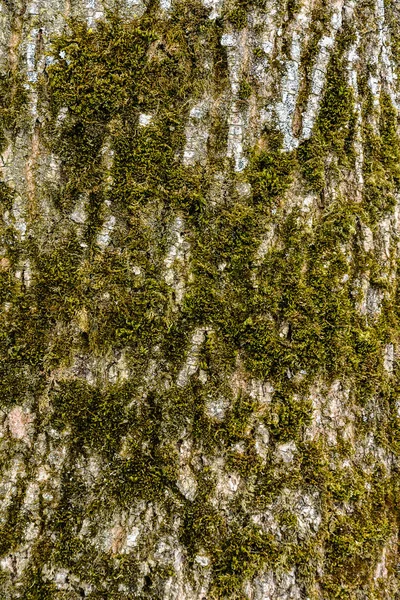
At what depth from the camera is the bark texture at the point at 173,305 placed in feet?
4.67

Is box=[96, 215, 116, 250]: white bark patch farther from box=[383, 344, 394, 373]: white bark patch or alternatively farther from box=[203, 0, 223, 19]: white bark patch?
box=[383, 344, 394, 373]: white bark patch

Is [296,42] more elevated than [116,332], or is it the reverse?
[296,42]

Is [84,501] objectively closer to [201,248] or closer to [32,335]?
[32,335]

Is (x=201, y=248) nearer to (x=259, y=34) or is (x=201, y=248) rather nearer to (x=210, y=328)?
(x=210, y=328)

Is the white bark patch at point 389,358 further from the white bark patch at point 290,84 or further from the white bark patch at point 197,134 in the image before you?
the white bark patch at point 197,134

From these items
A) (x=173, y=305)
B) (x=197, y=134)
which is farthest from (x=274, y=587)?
(x=197, y=134)

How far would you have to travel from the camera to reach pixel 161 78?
57.3 inches

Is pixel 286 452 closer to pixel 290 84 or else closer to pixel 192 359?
pixel 192 359

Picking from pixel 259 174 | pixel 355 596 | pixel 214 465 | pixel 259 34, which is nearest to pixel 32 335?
pixel 214 465

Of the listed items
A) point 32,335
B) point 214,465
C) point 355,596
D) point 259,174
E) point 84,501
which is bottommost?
point 355,596

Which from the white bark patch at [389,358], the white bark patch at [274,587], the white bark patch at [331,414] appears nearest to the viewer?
the white bark patch at [274,587]

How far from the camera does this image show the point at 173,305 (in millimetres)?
1463

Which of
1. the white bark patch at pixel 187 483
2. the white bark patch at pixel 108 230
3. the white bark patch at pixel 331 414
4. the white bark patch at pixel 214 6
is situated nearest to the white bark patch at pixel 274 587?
the white bark patch at pixel 187 483

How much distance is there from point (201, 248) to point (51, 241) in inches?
18.1
